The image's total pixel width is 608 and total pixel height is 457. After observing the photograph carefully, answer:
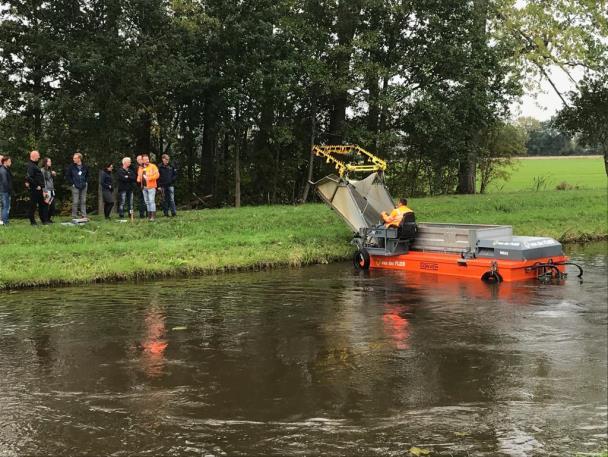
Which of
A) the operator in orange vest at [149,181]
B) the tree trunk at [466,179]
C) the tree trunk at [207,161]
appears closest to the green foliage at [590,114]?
the tree trunk at [466,179]

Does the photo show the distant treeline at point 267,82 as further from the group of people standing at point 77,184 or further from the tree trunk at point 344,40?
the group of people standing at point 77,184

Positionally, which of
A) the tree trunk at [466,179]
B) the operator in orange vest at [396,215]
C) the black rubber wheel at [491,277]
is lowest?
the black rubber wheel at [491,277]

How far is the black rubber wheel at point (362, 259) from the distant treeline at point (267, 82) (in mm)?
11544

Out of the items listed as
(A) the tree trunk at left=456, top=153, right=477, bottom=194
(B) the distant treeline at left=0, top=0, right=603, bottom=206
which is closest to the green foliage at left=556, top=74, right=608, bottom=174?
(B) the distant treeline at left=0, top=0, right=603, bottom=206

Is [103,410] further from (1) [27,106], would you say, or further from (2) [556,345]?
(1) [27,106]

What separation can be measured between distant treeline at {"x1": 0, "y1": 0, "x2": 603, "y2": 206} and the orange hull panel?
40.5 feet

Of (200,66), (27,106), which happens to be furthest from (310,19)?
(27,106)

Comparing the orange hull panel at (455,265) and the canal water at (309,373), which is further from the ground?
the orange hull panel at (455,265)

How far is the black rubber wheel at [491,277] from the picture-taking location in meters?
13.0

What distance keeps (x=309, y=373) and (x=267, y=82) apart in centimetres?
1969

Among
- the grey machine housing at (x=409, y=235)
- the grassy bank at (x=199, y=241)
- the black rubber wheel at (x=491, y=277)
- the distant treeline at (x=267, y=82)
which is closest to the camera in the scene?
the black rubber wheel at (x=491, y=277)

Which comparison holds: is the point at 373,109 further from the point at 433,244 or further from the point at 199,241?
the point at 433,244

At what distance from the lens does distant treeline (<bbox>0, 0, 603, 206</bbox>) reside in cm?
2442

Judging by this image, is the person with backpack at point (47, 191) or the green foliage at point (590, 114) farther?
the green foliage at point (590, 114)
